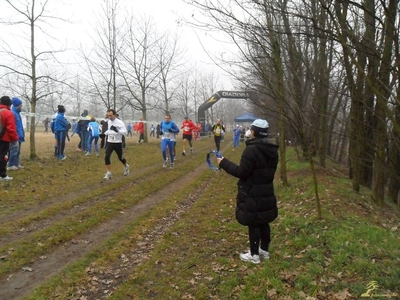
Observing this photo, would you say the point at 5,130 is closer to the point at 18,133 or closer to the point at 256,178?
the point at 18,133

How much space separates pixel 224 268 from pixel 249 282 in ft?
1.80

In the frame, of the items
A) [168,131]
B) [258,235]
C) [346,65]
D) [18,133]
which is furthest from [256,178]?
[18,133]

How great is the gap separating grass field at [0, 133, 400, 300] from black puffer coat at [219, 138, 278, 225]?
2.71 ft

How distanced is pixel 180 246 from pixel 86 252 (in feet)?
4.97

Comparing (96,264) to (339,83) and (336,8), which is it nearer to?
(336,8)

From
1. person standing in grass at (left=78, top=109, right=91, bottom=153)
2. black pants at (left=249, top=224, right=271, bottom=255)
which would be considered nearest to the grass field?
black pants at (left=249, top=224, right=271, bottom=255)

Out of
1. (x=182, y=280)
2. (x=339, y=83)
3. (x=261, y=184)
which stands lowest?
(x=182, y=280)

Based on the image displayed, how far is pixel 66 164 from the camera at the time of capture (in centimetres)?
1334

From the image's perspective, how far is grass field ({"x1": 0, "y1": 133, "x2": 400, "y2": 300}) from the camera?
4227mm

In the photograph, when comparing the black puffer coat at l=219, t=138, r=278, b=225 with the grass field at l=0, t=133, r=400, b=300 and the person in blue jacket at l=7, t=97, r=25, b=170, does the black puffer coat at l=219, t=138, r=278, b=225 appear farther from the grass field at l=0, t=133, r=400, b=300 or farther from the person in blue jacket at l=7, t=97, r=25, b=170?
the person in blue jacket at l=7, t=97, r=25, b=170

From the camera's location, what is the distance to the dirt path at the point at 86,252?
4133 mm

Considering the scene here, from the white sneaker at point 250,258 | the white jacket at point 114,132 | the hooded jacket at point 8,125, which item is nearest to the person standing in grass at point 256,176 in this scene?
the white sneaker at point 250,258

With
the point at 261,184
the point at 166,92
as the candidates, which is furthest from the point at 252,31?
the point at 166,92

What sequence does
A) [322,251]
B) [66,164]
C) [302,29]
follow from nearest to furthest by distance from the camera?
[322,251]
[302,29]
[66,164]
